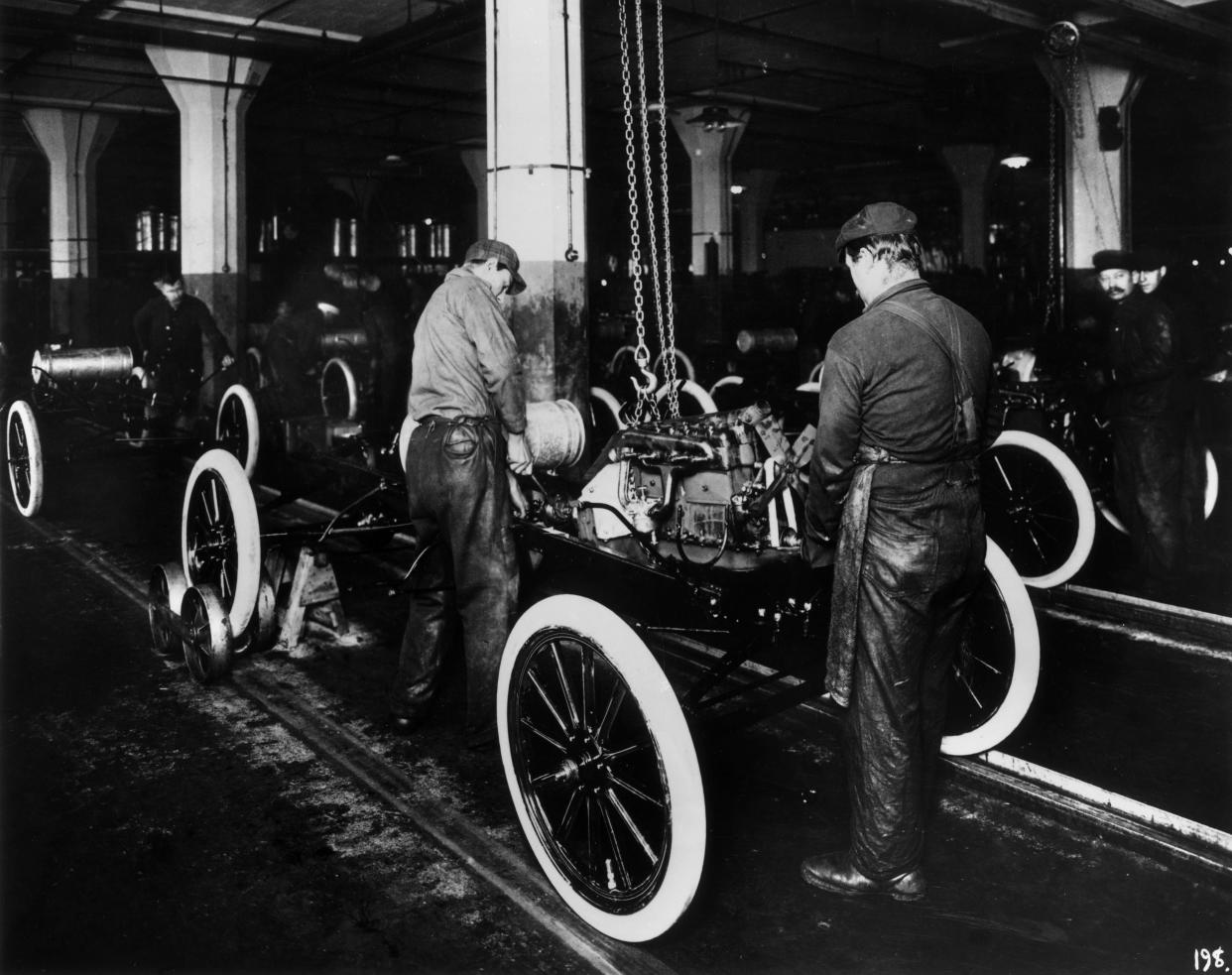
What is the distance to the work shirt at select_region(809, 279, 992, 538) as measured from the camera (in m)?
2.56

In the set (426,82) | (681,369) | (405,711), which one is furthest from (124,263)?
(405,711)

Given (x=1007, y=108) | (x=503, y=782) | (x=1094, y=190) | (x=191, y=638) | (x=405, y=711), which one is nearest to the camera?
(x=503, y=782)

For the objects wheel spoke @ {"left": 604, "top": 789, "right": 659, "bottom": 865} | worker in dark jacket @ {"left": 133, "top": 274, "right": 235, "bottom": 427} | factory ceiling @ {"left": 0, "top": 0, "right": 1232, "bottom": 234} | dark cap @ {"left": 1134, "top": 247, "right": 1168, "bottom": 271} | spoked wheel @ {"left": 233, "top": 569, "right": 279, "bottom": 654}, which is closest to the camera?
wheel spoke @ {"left": 604, "top": 789, "right": 659, "bottom": 865}

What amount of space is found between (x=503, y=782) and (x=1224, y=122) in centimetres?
1789

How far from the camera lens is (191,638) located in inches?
177

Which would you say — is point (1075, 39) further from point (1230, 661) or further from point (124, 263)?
point (124, 263)

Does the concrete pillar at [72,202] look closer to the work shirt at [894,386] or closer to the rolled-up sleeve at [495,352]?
the rolled-up sleeve at [495,352]

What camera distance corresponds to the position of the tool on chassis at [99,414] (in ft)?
25.4

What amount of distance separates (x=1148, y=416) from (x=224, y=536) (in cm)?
489

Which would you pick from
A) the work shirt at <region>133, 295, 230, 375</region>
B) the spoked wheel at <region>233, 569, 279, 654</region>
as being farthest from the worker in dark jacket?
the spoked wheel at <region>233, 569, 279, 654</region>

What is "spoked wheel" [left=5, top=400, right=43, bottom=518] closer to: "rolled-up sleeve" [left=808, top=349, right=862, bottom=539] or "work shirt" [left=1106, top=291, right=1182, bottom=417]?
"rolled-up sleeve" [left=808, top=349, right=862, bottom=539]

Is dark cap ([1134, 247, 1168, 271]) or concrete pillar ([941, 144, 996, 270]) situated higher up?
concrete pillar ([941, 144, 996, 270])

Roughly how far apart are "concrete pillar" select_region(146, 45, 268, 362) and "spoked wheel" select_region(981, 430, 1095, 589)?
9.18 m

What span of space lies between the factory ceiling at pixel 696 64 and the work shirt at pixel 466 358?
3312mm
